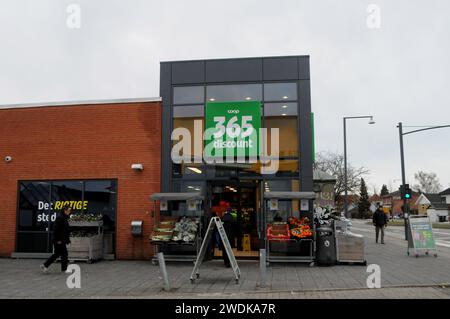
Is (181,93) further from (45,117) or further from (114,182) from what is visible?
(45,117)

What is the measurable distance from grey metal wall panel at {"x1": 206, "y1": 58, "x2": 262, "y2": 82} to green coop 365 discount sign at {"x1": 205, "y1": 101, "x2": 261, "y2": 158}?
0.82 metres

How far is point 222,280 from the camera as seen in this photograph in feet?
34.4

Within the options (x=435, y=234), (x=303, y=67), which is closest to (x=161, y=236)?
(x=303, y=67)

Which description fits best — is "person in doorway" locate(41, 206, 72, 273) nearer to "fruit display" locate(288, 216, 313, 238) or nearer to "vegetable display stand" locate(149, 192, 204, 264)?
"vegetable display stand" locate(149, 192, 204, 264)

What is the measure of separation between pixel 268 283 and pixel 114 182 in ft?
23.3

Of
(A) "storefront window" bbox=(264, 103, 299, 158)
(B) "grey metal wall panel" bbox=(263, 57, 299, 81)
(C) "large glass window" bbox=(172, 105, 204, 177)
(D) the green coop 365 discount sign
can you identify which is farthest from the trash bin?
(B) "grey metal wall panel" bbox=(263, 57, 299, 81)

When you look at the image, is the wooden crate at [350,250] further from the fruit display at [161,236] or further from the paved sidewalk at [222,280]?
the fruit display at [161,236]

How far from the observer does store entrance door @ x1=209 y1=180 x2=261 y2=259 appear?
48.3 ft

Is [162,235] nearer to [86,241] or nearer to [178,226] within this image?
[178,226]

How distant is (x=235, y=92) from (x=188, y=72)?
1.71 meters

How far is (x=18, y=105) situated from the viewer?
15.8 meters

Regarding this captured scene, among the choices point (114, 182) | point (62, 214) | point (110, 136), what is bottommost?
point (62, 214)

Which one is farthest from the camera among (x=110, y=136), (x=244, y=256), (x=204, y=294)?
(x=110, y=136)

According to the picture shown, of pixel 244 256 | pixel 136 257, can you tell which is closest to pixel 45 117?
pixel 136 257
